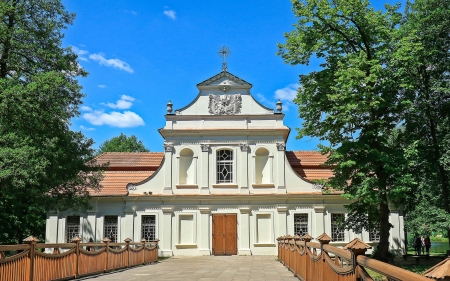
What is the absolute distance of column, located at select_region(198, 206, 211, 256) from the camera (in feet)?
90.8

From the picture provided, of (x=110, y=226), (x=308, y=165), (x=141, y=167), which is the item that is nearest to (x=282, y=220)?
(x=308, y=165)

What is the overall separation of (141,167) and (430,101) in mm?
19230

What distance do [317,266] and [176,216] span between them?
20100 mm

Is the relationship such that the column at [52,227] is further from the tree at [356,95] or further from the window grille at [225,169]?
the tree at [356,95]

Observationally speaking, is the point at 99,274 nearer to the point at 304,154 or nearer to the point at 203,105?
the point at 203,105

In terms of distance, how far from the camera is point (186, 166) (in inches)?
1160

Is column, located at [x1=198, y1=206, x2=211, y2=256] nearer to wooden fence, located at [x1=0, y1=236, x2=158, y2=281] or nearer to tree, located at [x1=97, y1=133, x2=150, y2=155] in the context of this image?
wooden fence, located at [x1=0, y1=236, x2=158, y2=281]

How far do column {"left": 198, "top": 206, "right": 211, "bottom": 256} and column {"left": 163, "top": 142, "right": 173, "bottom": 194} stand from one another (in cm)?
241

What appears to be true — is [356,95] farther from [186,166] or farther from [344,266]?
[186,166]

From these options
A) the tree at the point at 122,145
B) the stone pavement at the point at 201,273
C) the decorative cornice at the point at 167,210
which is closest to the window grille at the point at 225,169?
the decorative cornice at the point at 167,210

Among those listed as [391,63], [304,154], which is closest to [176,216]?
[304,154]

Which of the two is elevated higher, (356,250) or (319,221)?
(356,250)

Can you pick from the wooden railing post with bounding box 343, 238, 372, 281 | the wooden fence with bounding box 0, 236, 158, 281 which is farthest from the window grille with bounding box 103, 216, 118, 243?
the wooden railing post with bounding box 343, 238, 372, 281

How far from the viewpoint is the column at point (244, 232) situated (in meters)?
27.6
